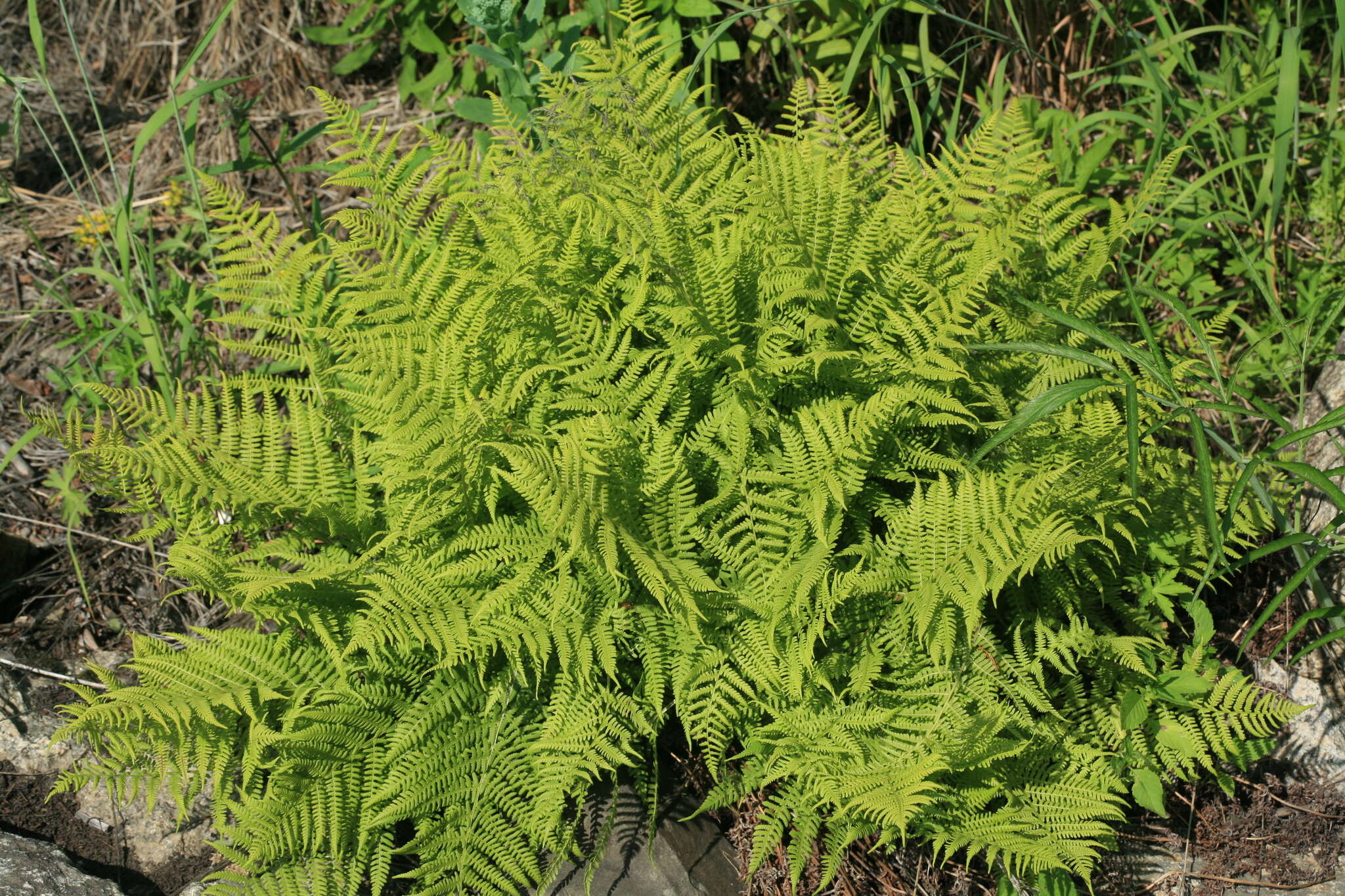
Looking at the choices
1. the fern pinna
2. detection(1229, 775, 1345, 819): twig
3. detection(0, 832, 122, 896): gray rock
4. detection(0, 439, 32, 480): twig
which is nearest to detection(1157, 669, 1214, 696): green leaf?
the fern pinna

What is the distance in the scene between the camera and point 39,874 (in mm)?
2189

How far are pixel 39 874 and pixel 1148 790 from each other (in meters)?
2.45

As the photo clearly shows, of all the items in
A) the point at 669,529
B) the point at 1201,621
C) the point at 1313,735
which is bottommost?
the point at 1313,735

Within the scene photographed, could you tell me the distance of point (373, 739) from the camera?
2.17m

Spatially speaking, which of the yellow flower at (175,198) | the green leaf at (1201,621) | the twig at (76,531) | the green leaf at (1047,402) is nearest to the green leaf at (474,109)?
the yellow flower at (175,198)

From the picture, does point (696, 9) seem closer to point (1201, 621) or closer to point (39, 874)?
point (1201, 621)

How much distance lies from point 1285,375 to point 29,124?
475 centimetres

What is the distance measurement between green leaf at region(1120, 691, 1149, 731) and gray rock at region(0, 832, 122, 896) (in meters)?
2.28

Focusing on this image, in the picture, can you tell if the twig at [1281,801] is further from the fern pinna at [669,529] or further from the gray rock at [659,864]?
the gray rock at [659,864]

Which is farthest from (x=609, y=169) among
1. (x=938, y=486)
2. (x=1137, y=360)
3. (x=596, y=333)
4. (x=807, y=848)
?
(x=807, y=848)

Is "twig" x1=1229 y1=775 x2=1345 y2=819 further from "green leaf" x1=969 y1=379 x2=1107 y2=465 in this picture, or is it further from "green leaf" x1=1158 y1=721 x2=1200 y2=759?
"green leaf" x1=969 y1=379 x2=1107 y2=465

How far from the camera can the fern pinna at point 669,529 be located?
2.06 metres

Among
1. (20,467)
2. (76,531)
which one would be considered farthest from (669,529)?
(20,467)

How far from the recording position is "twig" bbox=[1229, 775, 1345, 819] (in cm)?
244
